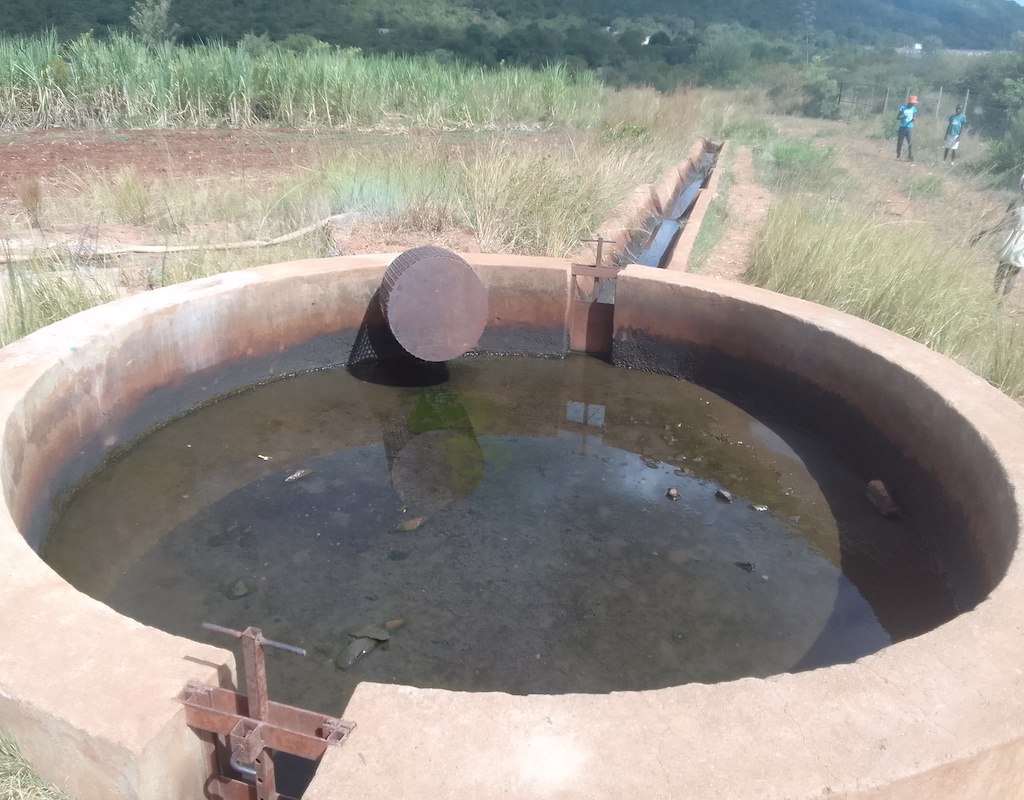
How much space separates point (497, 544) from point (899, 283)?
3.44 m

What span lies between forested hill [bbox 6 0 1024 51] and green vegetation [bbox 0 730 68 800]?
30666 millimetres

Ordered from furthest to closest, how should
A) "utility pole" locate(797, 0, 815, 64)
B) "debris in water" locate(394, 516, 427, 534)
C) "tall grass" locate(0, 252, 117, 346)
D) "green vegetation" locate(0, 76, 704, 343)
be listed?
"utility pole" locate(797, 0, 815, 64) → "green vegetation" locate(0, 76, 704, 343) → "tall grass" locate(0, 252, 117, 346) → "debris in water" locate(394, 516, 427, 534)

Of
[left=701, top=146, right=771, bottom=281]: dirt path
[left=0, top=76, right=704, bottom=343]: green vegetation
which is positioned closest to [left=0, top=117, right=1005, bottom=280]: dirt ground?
[left=701, top=146, right=771, bottom=281]: dirt path

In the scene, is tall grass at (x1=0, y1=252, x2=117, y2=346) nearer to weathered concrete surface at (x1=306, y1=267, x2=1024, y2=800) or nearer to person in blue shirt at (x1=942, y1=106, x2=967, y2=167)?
weathered concrete surface at (x1=306, y1=267, x2=1024, y2=800)

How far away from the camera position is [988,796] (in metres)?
1.98

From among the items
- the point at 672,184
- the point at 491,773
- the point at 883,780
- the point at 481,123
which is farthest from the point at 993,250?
the point at 481,123

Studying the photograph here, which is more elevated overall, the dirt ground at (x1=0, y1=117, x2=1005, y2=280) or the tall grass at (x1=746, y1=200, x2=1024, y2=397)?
the tall grass at (x1=746, y1=200, x2=1024, y2=397)

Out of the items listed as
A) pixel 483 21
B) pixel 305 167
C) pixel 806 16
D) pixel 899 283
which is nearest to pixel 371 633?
pixel 899 283

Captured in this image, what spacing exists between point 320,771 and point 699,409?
389 cm

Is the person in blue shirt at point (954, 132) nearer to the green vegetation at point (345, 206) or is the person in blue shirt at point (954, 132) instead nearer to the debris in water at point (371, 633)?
the green vegetation at point (345, 206)

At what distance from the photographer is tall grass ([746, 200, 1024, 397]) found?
5.05m

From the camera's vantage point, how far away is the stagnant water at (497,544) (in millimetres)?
3240

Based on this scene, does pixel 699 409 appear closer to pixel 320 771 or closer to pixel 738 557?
pixel 738 557

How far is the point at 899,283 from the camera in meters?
5.52
